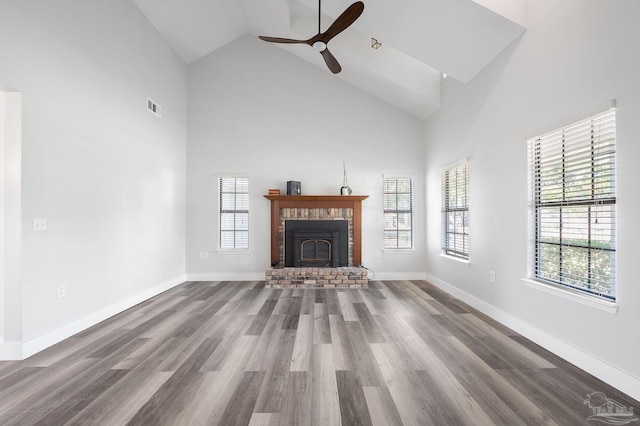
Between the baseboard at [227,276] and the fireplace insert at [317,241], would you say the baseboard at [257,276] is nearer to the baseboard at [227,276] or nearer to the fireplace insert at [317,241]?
the baseboard at [227,276]

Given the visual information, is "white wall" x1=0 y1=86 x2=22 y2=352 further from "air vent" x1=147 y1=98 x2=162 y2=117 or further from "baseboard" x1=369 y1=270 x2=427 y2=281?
"baseboard" x1=369 y1=270 x2=427 y2=281

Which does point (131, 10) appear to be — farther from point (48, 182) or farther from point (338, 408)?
point (338, 408)

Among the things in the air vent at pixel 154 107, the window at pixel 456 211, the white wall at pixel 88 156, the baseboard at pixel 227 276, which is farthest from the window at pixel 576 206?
the air vent at pixel 154 107

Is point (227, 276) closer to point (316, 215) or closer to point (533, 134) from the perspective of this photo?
point (316, 215)

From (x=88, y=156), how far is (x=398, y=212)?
4528 millimetres

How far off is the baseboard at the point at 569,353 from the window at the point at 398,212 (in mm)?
1844

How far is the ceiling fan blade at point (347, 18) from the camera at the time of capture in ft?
7.79

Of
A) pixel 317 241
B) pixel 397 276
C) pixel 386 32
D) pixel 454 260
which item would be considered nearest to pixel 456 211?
pixel 454 260

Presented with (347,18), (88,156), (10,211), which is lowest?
(10,211)

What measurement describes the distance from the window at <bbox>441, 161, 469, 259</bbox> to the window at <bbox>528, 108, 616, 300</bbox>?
3.89ft

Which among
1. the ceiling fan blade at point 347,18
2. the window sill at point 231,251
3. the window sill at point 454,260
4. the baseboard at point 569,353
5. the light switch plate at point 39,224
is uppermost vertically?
the ceiling fan blade at point 347,18

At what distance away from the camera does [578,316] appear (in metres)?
2.19

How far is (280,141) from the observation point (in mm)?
5242

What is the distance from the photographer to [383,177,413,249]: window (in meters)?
5.30
